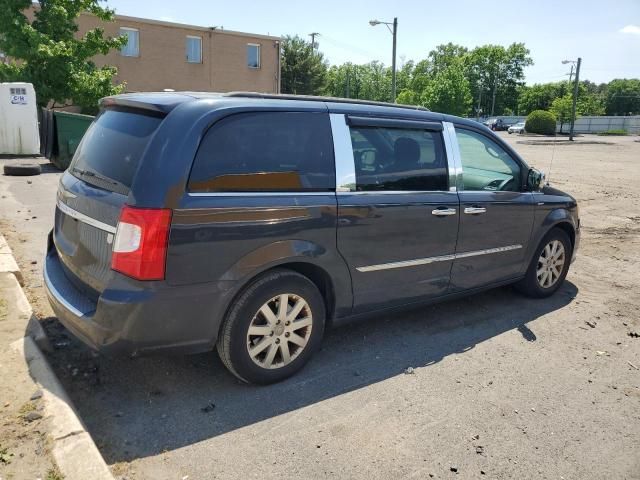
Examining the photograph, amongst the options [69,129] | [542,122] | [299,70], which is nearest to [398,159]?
[69,129]

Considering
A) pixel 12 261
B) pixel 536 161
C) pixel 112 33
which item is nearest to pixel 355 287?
pixel 12 261

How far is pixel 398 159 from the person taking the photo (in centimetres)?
414

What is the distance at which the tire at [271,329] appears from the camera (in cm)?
335

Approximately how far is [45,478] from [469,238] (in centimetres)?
349

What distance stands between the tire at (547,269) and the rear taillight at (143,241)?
386 centimetres

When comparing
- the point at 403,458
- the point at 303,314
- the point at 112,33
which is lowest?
the point at 403,458

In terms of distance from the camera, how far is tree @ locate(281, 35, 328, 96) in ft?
175

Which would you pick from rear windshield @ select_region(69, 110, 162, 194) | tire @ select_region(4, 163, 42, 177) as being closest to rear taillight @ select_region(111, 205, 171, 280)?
rear windshield @ select_region(69, 110, 162, 194)

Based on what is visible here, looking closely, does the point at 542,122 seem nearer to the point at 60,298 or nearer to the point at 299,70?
the point at 299,70

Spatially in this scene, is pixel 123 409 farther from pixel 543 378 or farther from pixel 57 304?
pixel 543 378

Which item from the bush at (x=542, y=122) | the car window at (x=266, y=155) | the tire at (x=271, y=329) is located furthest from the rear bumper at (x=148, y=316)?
the bush at (x=542, y=122)

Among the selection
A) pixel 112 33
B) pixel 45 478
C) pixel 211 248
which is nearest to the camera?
pixel 45 478

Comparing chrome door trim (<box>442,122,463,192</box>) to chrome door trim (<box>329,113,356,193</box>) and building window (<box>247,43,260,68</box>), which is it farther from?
building window (<box>247,43,260,68</box>)

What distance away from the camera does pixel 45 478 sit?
2504 mm
